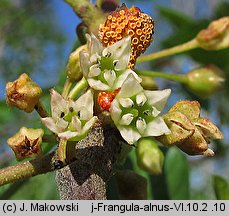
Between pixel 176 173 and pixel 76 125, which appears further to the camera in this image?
pixel 176 173

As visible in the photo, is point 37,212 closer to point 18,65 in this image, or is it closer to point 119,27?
point 119,27

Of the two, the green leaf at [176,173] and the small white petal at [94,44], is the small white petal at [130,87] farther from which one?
the green leaf at [176,173]

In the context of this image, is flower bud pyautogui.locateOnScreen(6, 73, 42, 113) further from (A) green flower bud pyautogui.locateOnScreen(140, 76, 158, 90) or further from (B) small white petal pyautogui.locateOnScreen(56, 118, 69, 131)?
(A) green flower bud pyautogui.locateOnScreen(140, 76, 158, 90)

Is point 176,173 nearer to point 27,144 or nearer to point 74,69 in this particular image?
point 74,69

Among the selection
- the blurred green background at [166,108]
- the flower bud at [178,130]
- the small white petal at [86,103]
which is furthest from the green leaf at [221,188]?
the small white petal at [86,103]

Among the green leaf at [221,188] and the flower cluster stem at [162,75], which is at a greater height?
the flower cluster stem at [162,75]

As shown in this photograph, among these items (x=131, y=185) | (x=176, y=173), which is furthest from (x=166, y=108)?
(x=131, y=185)

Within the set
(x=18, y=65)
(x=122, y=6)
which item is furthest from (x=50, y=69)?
(x=122, y=6)
